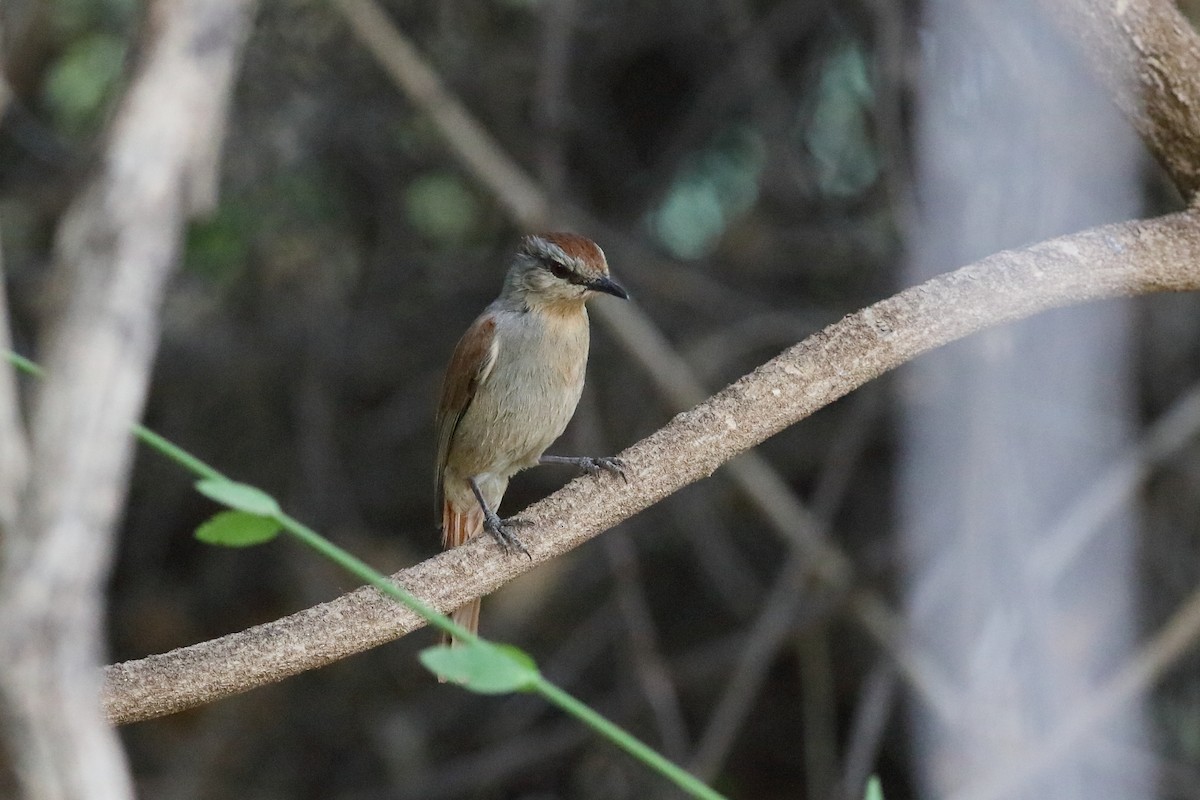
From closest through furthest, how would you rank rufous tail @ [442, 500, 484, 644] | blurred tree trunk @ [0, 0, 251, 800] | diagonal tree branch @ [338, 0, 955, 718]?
1. blurred tree trunk @ [0, 0, 251, 800]
2. rufous tail @ [442, 500, 484, 644]
3. diagonal tree branch @ [338, 0, 955, 718]

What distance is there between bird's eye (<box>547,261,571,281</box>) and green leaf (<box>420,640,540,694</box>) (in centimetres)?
276

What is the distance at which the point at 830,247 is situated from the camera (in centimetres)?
582

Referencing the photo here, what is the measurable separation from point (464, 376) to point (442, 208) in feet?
7.58

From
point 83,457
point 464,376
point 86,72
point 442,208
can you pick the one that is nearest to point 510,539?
point 464,376

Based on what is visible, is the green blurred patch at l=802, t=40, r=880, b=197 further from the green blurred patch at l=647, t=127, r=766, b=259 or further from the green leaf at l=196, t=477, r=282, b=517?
the green leaf at l=196, t=477, r=282, b=517

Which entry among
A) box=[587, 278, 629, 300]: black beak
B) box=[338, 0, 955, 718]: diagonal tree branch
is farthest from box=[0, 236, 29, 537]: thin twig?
box=[338, 0, 955, 718]: diagonal tree branch

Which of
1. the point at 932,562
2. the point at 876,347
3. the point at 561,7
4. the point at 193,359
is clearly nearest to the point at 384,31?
the point at 561,7

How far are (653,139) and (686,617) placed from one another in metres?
2.19

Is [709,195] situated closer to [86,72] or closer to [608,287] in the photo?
[608,287]

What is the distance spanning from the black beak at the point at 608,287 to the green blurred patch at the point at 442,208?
2.43 meters

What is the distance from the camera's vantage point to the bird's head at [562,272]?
4.07m

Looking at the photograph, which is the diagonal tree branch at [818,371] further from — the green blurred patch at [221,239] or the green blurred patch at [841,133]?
the green blurred patch at [221,239]

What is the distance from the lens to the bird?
4086mm

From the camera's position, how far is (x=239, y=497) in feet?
4.77
